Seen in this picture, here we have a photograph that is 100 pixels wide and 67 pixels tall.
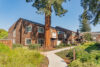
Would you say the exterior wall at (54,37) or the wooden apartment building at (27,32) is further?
the exterior wall at (54,37)

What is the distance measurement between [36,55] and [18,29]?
20.1 m

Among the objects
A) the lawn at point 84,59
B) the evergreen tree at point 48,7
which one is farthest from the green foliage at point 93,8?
the lawn at point 84,59

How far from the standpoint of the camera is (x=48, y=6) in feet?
66.0

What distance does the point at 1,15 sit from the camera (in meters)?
16.2

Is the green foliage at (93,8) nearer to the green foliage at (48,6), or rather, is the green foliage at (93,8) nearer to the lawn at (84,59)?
the green foliage at (48,6)

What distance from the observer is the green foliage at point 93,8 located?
18.4m

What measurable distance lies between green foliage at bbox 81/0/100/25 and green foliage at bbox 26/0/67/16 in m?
4.40

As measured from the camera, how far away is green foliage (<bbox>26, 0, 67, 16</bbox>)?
1988 centimetres

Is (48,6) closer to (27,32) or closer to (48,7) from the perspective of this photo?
(48,7)

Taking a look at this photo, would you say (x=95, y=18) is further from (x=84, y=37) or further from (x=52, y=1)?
(x=84, y=37)

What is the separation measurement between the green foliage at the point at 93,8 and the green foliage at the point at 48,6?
14.4ft

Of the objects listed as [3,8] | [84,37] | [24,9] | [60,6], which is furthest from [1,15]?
[84,37]

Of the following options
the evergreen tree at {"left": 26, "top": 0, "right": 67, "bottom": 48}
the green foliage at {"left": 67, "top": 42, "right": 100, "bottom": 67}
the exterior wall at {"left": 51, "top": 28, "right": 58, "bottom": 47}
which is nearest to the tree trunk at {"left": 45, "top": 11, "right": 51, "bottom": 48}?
the evergreen tree at {"left": 26, "top": 0, "right": 67, "bottom": 48}

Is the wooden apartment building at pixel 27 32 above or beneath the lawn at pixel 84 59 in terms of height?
above
